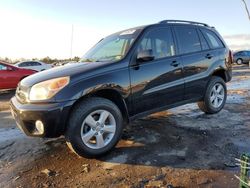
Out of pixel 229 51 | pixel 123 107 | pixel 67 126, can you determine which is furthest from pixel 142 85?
pixel 229 51

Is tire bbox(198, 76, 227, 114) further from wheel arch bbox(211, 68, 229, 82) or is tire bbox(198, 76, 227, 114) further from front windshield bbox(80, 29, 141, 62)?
front windshield bbox(80, 29, 141, 62)

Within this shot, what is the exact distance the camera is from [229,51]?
6801 mm

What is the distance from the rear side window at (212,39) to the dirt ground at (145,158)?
1.57 meters

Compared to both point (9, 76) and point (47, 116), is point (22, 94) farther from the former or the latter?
point (9, 76)

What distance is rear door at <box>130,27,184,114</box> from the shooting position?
4.71 metres

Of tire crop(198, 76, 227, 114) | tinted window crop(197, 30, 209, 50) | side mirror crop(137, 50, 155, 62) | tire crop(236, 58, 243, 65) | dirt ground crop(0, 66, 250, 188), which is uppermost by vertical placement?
tinted window crop(197, 30, 209, 50)

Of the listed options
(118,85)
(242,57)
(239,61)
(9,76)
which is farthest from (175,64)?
(239,61)

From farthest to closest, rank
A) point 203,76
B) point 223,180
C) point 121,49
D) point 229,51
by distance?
1. point 229,51
2. point 203,76
3. point 121,49
4. point 223,180

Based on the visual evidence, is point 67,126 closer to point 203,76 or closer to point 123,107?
point 123,107

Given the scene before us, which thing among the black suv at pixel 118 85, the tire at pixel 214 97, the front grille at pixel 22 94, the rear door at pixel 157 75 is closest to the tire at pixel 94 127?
the black suv at pixel 118 85

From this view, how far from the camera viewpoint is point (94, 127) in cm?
423

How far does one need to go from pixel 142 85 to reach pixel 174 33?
144cm

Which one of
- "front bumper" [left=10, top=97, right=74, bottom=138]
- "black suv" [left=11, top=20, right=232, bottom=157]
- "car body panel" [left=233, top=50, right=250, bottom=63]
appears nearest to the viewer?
"front bumper" [left=10, top=97, right=74, bottom=138]

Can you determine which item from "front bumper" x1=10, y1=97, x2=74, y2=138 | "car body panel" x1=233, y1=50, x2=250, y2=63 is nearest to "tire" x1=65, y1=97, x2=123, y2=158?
"front bumper" x1=10, y1=97, x2=74, y2=138
